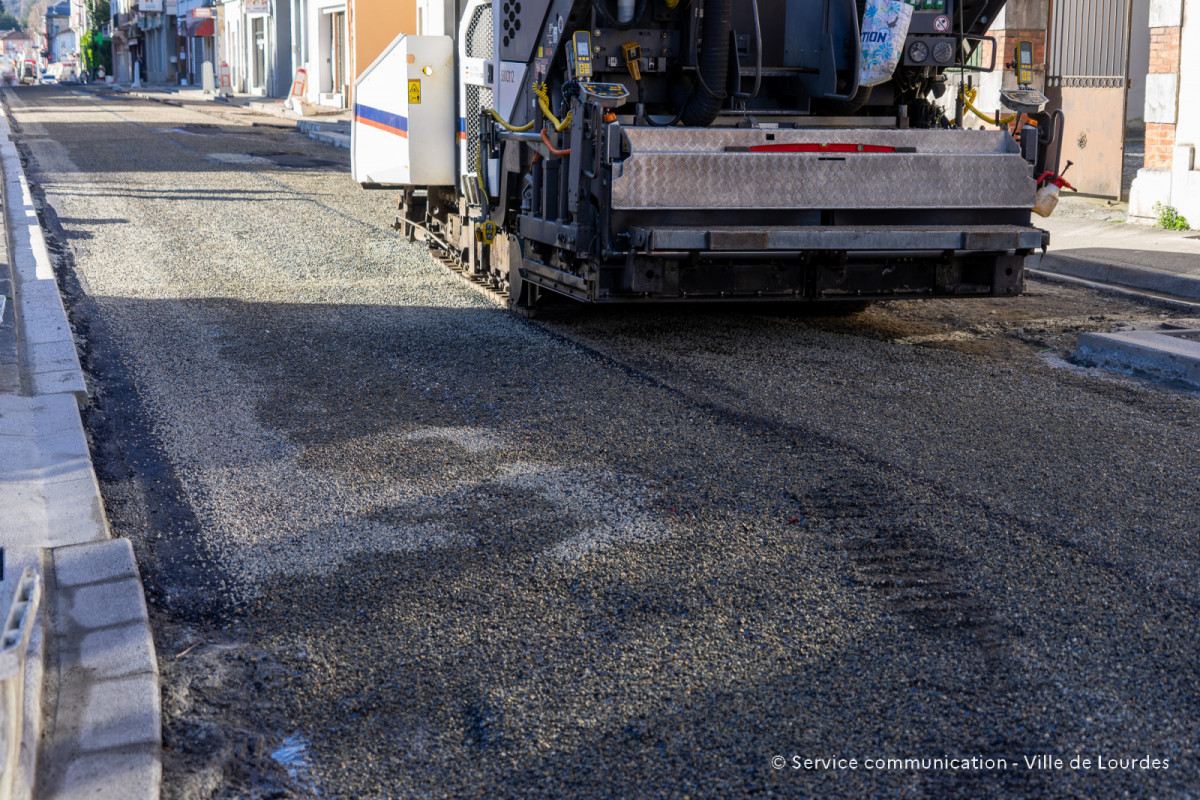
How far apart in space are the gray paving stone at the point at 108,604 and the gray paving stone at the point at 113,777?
0.77 metres

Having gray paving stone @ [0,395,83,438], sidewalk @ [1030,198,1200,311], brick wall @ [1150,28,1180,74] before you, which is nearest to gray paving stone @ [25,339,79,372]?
gray paving stone @ [0,395,83,438]

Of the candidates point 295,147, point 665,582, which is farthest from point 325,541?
point 295,147

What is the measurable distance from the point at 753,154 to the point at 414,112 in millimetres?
3860

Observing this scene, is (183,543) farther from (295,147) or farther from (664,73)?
(295,147)

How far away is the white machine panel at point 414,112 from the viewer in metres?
10.1

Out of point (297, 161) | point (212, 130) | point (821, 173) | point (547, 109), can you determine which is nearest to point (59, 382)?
point (547, 109)

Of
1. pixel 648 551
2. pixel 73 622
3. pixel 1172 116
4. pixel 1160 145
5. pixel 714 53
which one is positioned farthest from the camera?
pixel 1160 145

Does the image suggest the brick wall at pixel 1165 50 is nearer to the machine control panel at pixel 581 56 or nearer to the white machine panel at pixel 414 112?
the white machine panel at pixel 414 112

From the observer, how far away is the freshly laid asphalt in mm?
3182

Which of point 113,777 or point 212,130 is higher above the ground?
point 212,130

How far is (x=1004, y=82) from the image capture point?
1661 centimetres

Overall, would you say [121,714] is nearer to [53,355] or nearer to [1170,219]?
[53,355]

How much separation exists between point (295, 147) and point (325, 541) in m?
21.8

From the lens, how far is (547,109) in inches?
306
